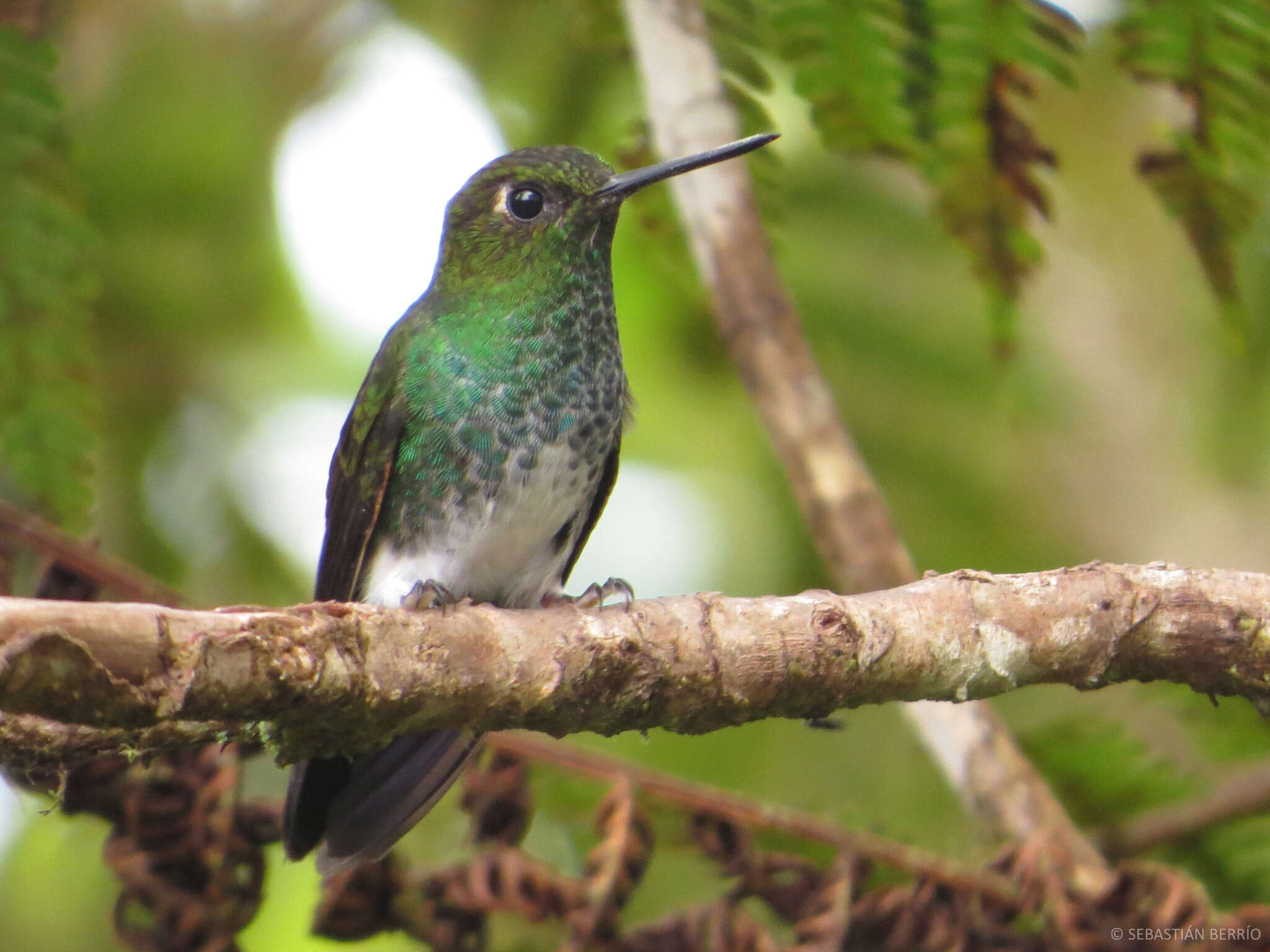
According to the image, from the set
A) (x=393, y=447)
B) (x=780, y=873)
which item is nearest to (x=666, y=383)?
(x=393, y=447)

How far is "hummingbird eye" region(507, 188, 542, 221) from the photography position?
146 inches

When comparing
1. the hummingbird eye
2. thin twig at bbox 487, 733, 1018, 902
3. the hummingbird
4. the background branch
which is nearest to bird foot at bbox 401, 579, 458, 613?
the hummingbird

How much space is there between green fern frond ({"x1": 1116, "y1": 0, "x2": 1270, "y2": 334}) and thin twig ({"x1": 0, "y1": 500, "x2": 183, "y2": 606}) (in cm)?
260

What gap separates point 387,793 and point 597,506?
41.9 inches

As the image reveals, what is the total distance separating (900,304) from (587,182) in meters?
2.59

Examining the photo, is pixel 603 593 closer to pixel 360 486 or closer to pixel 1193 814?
pixel 360 486

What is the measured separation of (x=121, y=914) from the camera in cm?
282

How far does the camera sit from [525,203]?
12.2 ft

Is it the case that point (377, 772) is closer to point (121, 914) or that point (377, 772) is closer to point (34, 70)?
point (121, 914)

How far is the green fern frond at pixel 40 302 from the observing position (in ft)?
11.5

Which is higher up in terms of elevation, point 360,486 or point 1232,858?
point 360,486

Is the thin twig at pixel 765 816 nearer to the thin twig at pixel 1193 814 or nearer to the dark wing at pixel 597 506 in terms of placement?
the dark wing at pixel 597 506

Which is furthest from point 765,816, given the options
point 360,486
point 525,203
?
point 525,203

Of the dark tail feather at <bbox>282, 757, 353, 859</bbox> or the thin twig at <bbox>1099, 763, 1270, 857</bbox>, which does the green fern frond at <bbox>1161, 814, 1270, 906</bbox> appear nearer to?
the thin twig at <bbox>1099, 763, 1270, 857</bbox>
